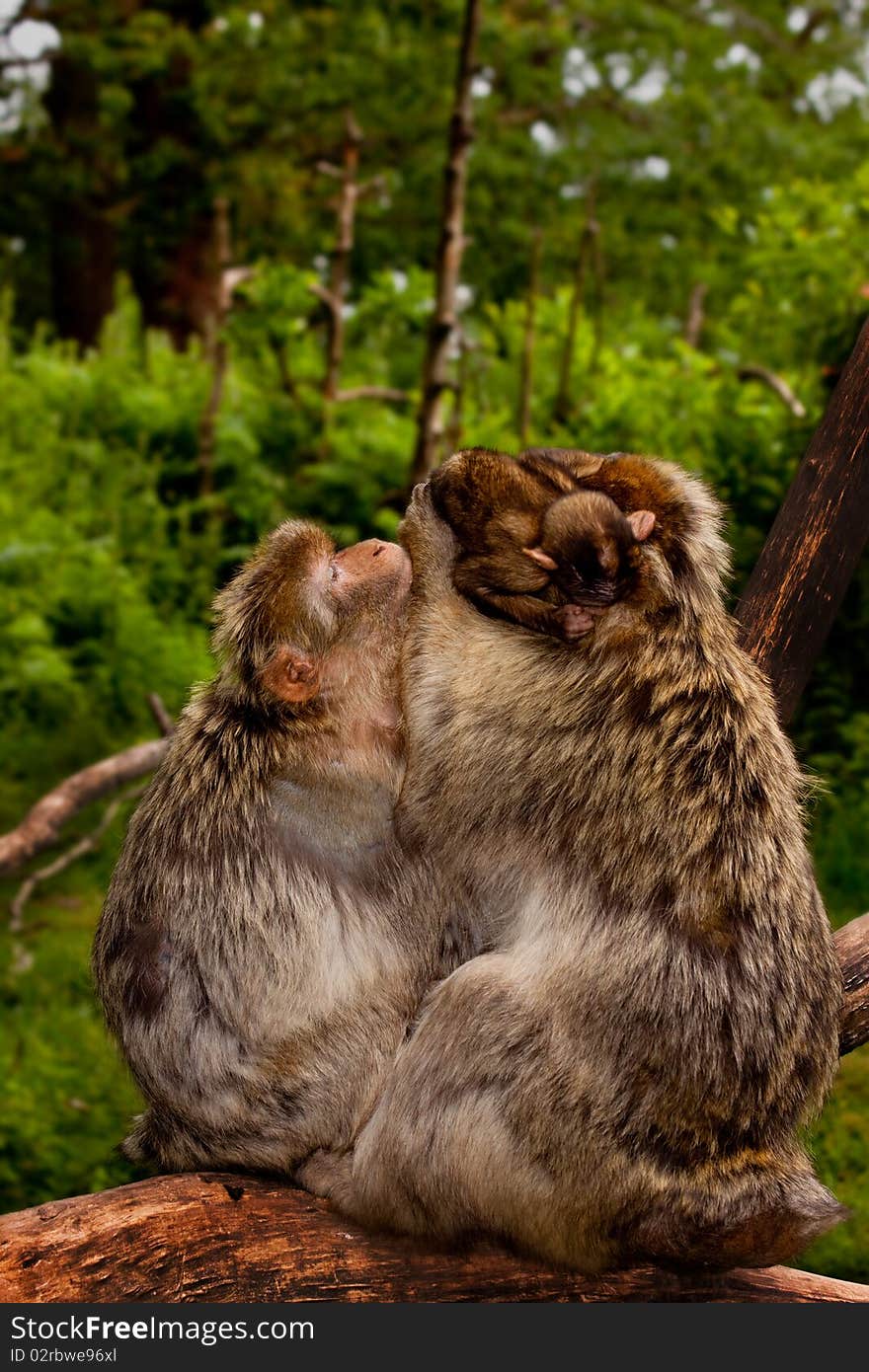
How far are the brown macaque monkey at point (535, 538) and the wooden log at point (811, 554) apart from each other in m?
0.72

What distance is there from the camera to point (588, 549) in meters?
2.85

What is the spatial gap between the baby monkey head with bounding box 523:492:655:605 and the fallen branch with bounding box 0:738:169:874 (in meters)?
2.61

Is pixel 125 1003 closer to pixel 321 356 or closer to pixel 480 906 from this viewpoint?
pixel 480 906

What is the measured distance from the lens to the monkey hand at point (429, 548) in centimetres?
317

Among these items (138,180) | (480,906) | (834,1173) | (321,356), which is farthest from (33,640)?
(138,180)

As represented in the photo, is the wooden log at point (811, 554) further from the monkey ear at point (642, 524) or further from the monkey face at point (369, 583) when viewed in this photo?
the monkey face at point (369, 583)

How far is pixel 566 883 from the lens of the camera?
114 inches

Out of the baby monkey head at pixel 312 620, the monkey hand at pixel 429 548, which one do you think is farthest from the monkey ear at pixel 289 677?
the monkey hand at pixel 429 548

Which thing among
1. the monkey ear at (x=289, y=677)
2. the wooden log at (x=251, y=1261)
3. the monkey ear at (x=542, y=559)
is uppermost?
the monkey ear at (x=542, y=559)

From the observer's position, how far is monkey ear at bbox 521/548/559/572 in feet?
9.56

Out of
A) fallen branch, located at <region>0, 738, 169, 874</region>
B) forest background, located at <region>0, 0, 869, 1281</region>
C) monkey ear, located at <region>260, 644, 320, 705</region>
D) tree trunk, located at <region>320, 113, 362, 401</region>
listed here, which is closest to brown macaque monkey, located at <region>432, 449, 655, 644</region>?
monkey ear, located at <region>260, 644, 320, 705</region>

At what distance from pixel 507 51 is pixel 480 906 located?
11.9 metres

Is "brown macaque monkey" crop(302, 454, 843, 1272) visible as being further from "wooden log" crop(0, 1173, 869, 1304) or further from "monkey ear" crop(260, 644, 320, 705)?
"monkey ear" crop(260, 644, 320, 705)

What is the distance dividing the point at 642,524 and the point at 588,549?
0.70 ft
